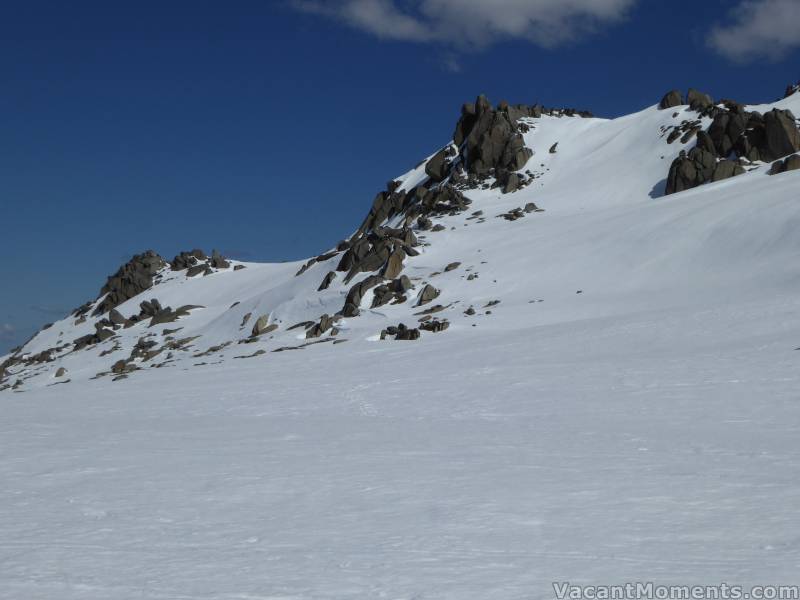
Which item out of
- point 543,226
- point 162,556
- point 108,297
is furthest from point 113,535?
point 108,297

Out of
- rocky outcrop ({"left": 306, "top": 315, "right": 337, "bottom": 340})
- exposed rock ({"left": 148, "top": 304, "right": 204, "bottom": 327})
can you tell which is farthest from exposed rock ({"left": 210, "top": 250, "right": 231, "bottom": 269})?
rocky outcrop ({"left": 306, "top": 315, "right": 337, "bottom": 340})

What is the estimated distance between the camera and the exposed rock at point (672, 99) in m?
91.9

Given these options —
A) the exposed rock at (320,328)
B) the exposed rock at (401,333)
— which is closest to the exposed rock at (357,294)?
the exposed rock at (320,328)

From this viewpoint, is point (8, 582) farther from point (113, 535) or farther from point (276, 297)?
point (276, 297)

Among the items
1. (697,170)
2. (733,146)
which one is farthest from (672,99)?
(697,170)

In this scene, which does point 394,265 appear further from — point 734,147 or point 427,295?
point 734,147

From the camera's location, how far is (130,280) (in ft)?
309

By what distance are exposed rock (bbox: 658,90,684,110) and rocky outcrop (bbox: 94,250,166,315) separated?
7574 centimetres

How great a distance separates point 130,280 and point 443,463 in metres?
91.3

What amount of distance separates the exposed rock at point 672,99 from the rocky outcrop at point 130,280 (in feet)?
248

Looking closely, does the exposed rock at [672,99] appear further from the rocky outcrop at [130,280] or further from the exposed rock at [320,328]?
the rocky outcrop at [130,280]

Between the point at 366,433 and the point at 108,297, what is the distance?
286 ft

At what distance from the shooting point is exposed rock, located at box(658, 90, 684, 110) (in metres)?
91.9

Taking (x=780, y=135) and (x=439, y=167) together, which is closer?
(x=780, y=135)
